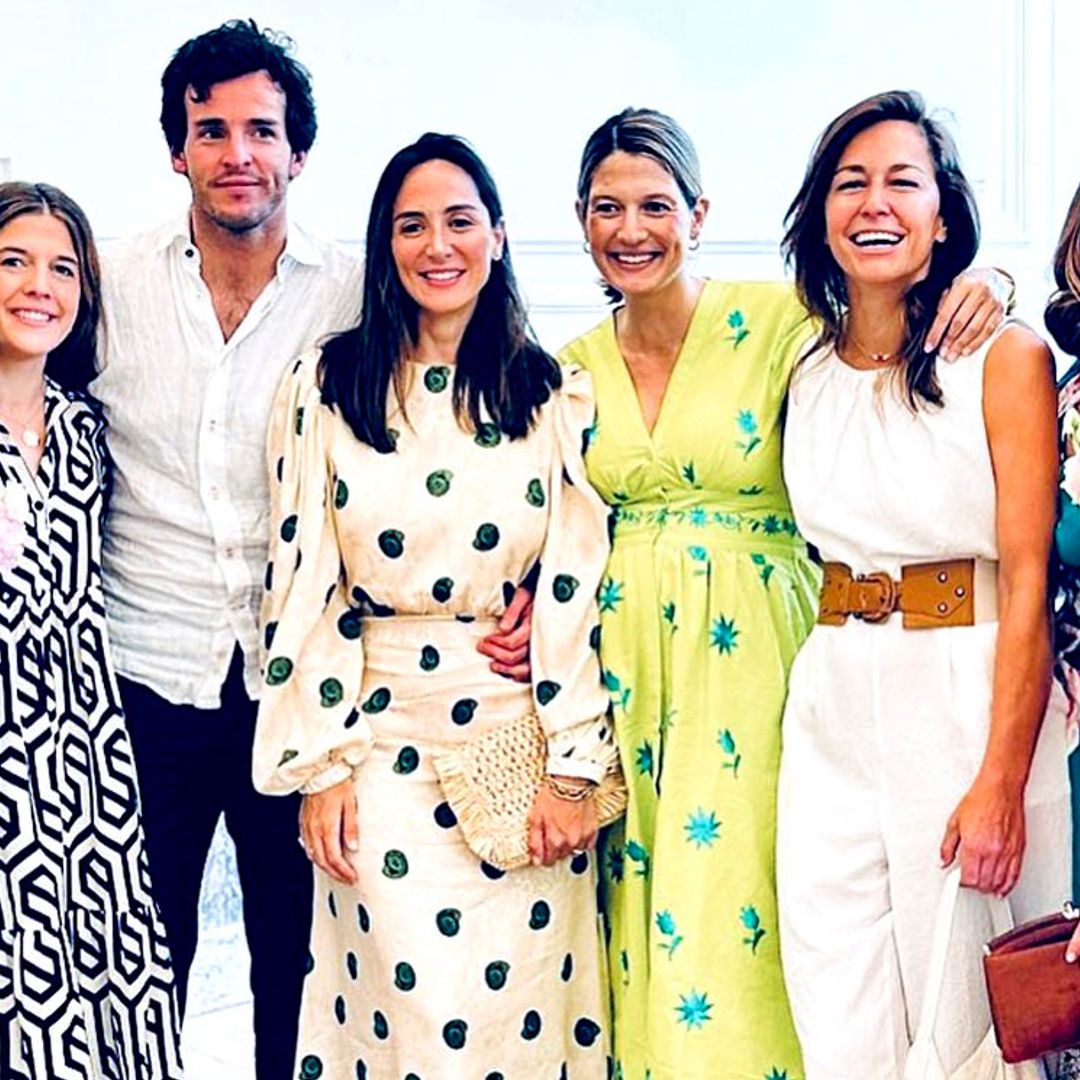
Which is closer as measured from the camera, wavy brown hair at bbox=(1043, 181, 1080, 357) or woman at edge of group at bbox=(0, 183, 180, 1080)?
wavy brown hair at bbox=(1043, 181, 1080, 357)

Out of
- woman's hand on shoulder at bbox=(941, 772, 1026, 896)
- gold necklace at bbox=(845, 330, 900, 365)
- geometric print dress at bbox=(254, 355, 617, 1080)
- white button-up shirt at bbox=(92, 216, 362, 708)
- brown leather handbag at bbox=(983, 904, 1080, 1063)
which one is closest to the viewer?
brown leather handbag at bbox=(983, 904, 1080, 1063)

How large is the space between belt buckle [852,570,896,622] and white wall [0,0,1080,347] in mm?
1745

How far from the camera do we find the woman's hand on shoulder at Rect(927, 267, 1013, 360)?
2.04m

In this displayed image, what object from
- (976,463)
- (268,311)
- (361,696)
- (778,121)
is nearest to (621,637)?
(361,696)

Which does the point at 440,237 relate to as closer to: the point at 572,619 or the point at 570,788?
the point at 572,619

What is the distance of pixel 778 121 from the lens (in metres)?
3.87

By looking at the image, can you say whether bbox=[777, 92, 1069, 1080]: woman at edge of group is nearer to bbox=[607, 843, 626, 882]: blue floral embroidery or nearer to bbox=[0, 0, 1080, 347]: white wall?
bbox=[607, 843, 626, 882]: blue floral embroidery

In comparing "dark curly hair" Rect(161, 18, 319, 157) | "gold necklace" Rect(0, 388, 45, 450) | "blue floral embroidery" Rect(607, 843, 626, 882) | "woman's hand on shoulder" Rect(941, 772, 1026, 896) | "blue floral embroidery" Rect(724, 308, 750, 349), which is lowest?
"blue floral embroidery" Rect(607, 843, 626, 882)

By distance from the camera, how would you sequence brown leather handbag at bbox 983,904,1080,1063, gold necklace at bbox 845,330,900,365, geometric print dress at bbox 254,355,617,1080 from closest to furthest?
brown leather handbag at bbox 983,904,1080,1063
gold necklace at bbox 845,330,900,365
geometric print dress at bbox 254,355,617,1080

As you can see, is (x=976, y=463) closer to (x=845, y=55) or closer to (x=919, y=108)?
(x=919, y=108)

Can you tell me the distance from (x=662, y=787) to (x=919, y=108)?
879 mm

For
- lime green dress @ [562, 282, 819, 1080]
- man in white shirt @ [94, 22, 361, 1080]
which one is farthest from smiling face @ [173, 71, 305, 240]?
lime green dress @ [562, 282, 819, 1080]

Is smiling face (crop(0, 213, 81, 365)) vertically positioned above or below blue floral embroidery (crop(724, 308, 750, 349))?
above

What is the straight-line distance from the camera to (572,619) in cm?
225
